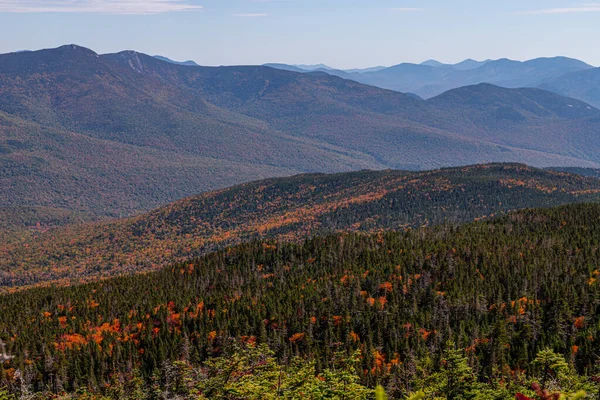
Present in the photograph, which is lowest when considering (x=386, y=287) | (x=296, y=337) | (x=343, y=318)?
(x=296, y=337)

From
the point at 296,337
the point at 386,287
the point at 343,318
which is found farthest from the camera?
the point at 386,287

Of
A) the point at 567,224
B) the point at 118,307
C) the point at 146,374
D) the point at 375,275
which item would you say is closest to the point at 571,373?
the point at 146,374

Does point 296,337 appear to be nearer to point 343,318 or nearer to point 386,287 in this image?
point 343,318

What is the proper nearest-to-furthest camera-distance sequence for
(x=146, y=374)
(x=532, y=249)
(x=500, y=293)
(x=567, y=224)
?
1. (x=146, y=374)
2. (x=500, y=293)
3. (x=532, y=249)
4. (x=567, y=224)

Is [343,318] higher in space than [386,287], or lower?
lower

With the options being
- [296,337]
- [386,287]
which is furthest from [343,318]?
[386,287]

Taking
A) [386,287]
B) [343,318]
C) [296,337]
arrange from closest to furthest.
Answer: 1. [296,337]
2. [343,318]
3. [386,287]

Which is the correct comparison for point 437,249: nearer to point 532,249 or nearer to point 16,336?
point 532,249

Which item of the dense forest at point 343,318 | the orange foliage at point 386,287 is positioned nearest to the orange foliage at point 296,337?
the dense forest at point 343,318
